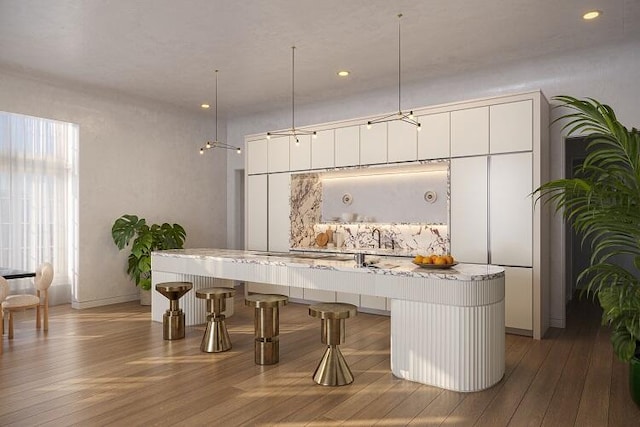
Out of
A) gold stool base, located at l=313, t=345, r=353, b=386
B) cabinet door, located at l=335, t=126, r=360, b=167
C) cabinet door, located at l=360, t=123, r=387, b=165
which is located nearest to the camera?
gold stool base, located at l=313, t=345, r=353, b=386

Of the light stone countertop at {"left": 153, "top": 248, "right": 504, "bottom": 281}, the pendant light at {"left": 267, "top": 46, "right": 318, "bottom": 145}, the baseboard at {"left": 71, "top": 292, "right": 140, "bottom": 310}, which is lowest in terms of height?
the baseboard at {"left": 71, "top": 292, "right": 140, "bottom": 310}

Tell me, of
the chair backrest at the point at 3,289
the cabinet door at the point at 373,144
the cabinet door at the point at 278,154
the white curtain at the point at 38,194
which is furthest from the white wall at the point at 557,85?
the chair backrest at the point at 3,289

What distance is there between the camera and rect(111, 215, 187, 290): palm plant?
6.45m

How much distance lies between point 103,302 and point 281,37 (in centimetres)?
453

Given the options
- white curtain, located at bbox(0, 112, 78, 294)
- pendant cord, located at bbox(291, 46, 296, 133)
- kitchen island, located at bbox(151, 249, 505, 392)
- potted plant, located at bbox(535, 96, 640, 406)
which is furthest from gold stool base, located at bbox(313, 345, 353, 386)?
white curtain, located at bbox(0, 112, 78, 294)

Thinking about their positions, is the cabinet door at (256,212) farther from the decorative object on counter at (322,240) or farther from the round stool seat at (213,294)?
the round stool seat at (213,294)

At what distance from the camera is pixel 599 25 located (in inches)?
168

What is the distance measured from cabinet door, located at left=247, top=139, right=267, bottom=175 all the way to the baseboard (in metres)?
2.59

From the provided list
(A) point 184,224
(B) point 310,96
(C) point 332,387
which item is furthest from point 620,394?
(A) point 184,224

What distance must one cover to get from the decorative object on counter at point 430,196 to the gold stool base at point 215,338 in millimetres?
3073

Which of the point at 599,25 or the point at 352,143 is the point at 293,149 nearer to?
the point at 352,143

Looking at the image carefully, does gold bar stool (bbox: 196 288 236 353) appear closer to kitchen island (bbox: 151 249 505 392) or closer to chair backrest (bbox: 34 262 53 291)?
kitchen island (bbox: 151 249 505 392)

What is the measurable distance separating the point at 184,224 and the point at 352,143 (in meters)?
3.36

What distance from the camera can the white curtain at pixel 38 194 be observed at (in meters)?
6.04
